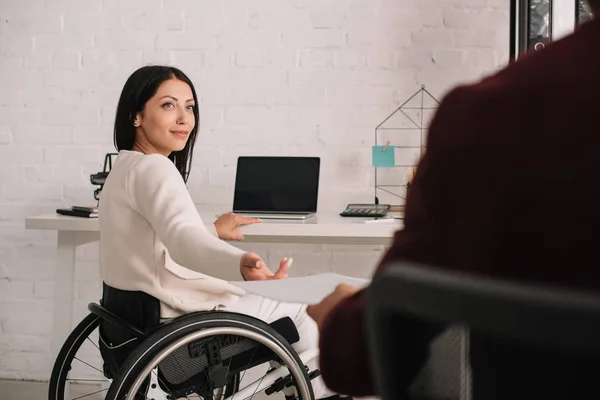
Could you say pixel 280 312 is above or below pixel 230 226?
below

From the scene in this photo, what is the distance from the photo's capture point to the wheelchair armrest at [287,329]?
5.72 feet

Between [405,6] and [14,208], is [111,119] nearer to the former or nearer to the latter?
[14,208]

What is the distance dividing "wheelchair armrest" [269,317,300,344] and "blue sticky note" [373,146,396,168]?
1.14 m

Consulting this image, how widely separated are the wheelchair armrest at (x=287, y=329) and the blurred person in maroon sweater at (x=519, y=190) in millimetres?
1161

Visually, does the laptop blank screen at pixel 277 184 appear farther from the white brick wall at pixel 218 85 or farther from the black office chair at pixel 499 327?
the black office chair at pixel 499 327

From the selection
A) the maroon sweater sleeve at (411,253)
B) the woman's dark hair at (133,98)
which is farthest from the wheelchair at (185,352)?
the maroon sweater sleeve at (411,253)

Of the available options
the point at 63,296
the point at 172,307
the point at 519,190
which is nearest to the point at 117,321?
the point at 172,307

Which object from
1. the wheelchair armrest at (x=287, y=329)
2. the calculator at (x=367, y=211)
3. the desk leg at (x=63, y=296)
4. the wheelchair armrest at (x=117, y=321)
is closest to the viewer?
the wheelchair armrest at (x=117, y=321)

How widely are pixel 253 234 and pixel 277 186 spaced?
0.38m

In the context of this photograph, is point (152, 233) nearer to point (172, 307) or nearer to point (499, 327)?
point (172, 307)

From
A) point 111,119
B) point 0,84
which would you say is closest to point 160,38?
point 111,119

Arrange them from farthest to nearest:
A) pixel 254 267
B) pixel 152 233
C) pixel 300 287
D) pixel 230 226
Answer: pixel 230 226, pixel 152 233, pixel 254 267, pixel 300 287

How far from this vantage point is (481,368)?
564 mm

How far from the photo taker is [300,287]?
3.29ft
